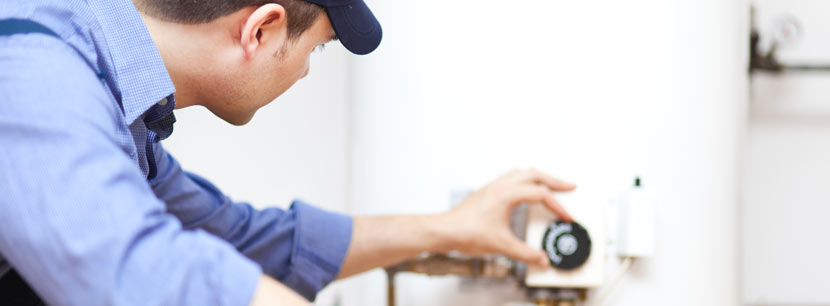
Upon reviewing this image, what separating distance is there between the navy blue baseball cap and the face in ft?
0.05

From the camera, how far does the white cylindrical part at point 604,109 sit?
0.97m

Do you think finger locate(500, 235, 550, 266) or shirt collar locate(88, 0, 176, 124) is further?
finger locate(500, 235, 550, 266)

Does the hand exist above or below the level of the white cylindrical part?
below

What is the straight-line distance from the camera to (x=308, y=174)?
167cm

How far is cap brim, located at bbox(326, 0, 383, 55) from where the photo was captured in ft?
2.55

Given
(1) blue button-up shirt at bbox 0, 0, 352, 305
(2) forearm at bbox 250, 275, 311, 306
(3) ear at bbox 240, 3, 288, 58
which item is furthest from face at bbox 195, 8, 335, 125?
(2) forearm at bbox 250, 275, 311, 306

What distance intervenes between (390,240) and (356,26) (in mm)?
347

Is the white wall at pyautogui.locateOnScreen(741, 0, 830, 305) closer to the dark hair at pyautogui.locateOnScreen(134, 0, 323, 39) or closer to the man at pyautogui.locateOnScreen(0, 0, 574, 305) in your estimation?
the man at pyautogui.locateOnScreen(0, 0, 574, 305)

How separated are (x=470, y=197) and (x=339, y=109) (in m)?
0.77

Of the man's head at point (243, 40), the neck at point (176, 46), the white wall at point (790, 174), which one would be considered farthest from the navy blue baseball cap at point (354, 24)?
the white wall at point (790, 174)

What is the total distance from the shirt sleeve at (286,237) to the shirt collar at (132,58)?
341 millimetres

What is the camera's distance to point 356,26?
2.61ft

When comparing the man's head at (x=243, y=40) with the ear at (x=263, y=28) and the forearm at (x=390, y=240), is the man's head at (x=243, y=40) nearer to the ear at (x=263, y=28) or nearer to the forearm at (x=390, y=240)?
the ear at (x=263, y=28)

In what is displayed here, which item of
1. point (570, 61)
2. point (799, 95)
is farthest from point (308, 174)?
point (799, 95)
